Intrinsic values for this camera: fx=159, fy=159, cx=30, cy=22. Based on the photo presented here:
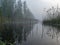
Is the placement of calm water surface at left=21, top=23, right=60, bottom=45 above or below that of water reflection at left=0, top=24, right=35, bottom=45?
below

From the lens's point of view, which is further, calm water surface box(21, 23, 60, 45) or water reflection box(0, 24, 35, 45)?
calm water surface box(21, 23, 60, 45)

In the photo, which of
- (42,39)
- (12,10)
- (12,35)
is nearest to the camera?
(12,35)

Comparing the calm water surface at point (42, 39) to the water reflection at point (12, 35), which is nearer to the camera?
the water reflection at point (12, 35)

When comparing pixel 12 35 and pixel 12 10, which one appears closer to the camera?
pixel 12 35

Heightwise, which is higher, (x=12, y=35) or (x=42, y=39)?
(x=12, y=35)

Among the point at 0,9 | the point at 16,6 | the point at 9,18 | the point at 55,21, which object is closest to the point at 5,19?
the point at 9,18

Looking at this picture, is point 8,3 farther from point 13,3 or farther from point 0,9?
point 0,9

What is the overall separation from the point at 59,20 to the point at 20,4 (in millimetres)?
6012

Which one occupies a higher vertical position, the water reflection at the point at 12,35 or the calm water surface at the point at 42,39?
the water reflection at the point at 12,35

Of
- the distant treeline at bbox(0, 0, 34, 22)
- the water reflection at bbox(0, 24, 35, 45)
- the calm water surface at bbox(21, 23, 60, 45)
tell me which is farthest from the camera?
the distant treeline at bbox(0, 0, 34, 22)

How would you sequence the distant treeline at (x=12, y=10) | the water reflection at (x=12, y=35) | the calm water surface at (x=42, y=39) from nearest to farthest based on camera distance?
the water reflection at (x=12, y=35)
the calm water surface at (x=42, y=39)
the distant treeline at (x=12, y=10)

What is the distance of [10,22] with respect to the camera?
8484mm

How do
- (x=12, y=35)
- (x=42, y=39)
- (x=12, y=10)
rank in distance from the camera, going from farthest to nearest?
1. (x=12, y=10)
2. (x=42, y=39)
3. (x=12, y=35)

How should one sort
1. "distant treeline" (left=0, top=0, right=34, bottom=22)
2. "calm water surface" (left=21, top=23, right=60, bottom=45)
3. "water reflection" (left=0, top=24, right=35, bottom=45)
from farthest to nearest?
"distant treeline" (left=0, top=0, right=34, bottom=22), "calm water surface" (left=21, top=23, right=60, bottom=45), "water reflection" (left=0, top=24, right=35, bottom=45)
